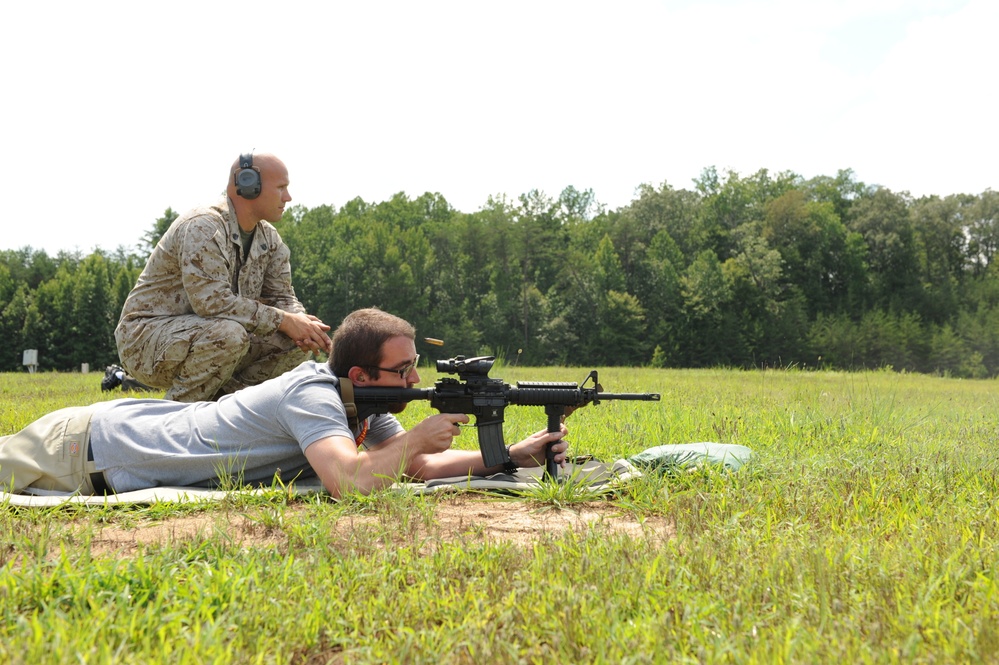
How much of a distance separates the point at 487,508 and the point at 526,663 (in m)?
2.09

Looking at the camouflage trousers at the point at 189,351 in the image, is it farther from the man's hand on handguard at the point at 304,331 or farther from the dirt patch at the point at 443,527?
the dirt patch at the point at 443,527

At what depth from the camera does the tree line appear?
7006 centimetres

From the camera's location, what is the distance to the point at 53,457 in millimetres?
4758

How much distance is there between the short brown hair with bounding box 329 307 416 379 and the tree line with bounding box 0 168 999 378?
64.1 m

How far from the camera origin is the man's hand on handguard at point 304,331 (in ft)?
23.1

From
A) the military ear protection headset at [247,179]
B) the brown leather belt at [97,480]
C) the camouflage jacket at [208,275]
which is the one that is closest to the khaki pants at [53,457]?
the brown leather belt at [97,480]

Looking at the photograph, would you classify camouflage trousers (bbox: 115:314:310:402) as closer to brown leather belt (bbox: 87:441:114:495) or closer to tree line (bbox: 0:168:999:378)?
brown leather belt (bbox: 87:441:114:495)

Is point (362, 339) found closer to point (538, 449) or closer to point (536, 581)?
point (538, 449)

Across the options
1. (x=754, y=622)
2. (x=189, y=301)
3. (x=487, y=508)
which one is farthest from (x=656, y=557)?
(x=189, y=301)

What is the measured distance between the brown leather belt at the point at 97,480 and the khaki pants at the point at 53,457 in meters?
0.02

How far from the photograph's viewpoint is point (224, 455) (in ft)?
16.1

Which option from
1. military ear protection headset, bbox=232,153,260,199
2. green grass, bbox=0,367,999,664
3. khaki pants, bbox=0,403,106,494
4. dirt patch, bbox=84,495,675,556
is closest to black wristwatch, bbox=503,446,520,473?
green grass, bbox=0,367,999,664

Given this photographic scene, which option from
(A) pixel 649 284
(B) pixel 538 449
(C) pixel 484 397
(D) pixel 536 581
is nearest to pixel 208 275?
(C) pixel 484 397

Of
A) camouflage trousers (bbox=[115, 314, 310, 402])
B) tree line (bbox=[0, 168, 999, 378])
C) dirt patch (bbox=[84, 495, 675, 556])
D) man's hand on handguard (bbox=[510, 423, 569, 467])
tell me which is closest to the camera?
dirt patch (bbox=[84, 495, 675, 556])
